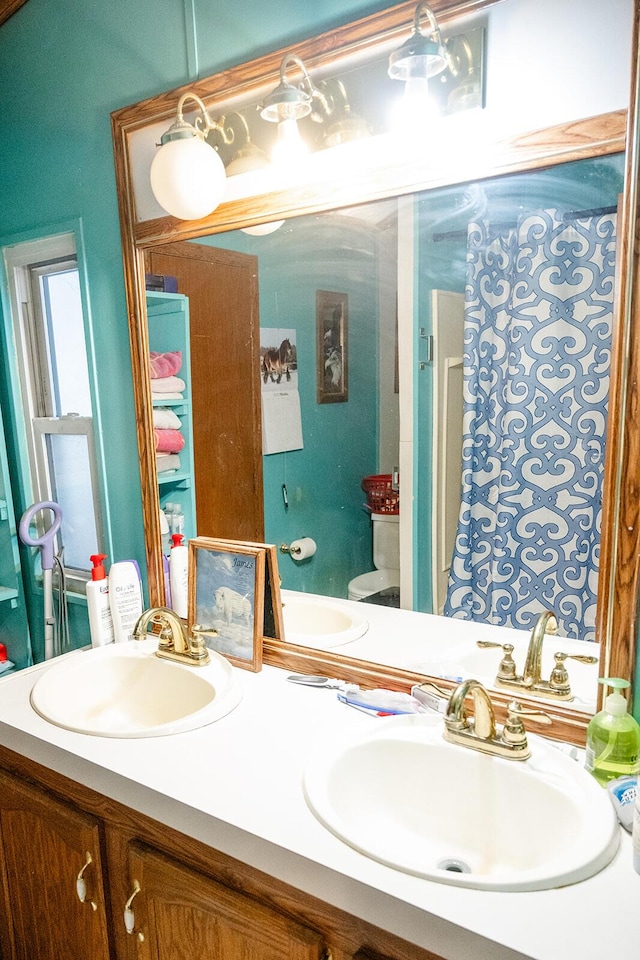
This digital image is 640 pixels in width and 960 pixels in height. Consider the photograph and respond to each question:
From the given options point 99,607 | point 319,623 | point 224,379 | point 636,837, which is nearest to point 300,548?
point 319,623

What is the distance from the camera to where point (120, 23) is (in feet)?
4.78

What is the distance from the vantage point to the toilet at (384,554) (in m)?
1.25

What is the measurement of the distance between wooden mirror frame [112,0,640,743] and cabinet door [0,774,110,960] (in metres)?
0.48

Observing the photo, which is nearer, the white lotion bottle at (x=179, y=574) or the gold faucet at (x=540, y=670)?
the gold faucet at (x=540, y=670)

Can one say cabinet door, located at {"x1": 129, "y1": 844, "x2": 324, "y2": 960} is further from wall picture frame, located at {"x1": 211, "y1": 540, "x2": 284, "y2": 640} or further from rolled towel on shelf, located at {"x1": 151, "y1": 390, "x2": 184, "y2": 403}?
rolled towel on shelf, located at {"x1": 151, "y1": 390, "x2": 184, "y2": 403}

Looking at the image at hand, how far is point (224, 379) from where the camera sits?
4.69 ft

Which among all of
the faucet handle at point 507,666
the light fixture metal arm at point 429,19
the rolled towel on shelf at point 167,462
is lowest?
the faucet handle at point 507,666

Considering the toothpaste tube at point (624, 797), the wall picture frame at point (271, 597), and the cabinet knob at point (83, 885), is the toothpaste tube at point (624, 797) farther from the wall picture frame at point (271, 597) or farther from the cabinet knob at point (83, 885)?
the cabinet knob at point (83, 885)

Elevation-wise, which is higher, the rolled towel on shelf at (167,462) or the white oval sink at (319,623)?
the rolled towel on shelf at (167,462)

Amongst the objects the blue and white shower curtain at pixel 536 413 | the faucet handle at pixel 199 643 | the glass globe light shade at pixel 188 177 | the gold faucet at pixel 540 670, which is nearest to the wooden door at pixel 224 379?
the glass globe light shade at pixel 188 177

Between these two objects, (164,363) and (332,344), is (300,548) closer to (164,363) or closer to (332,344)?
(332,344)

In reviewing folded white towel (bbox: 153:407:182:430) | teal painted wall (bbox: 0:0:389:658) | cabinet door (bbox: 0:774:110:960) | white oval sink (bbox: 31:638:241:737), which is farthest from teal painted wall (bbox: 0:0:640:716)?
cabinet door (bbox: 0:774:110:960)

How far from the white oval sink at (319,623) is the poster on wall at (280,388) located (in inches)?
13.0

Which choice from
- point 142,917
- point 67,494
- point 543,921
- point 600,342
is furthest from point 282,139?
point 142,917
